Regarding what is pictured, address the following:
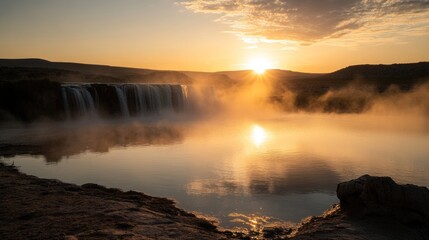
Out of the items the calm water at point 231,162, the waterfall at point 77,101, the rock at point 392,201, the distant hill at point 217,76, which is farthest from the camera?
the distant hill at point 217,76

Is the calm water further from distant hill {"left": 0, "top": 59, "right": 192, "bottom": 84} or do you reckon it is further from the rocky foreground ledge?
distant hill {"left": 0, "top": 59, "right": 192, "bottom": 84}

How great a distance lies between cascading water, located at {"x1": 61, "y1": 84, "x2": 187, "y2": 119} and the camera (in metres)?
27.1

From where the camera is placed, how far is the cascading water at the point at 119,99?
27125 millimetres

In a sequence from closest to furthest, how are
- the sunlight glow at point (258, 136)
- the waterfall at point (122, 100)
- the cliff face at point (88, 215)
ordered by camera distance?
the cliff face at point (88, 215)
the sunlight glow at point (258, 136)
the waterfall at point (122, 100)

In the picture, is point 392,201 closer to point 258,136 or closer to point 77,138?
point 258,136

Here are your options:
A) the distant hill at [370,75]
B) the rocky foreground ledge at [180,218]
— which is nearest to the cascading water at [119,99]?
the rocky foreground ledge at [180,218]

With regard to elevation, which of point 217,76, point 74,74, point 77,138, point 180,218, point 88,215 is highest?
point 74,74

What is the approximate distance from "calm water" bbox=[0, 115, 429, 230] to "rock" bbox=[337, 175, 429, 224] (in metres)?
1.31

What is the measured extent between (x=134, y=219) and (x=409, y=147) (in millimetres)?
13346

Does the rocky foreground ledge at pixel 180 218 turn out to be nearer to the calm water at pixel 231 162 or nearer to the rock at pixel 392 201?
the rock at pixel 392 201

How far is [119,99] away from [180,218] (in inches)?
959

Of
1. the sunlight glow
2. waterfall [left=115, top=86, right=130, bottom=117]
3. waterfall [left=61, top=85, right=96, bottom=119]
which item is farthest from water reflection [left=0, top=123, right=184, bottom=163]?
waterfall [left=115, top=86, right=130, bottom=117]

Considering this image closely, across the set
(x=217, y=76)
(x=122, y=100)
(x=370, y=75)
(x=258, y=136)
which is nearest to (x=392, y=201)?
(x=258, y=136)

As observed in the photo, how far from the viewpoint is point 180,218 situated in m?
6.81
